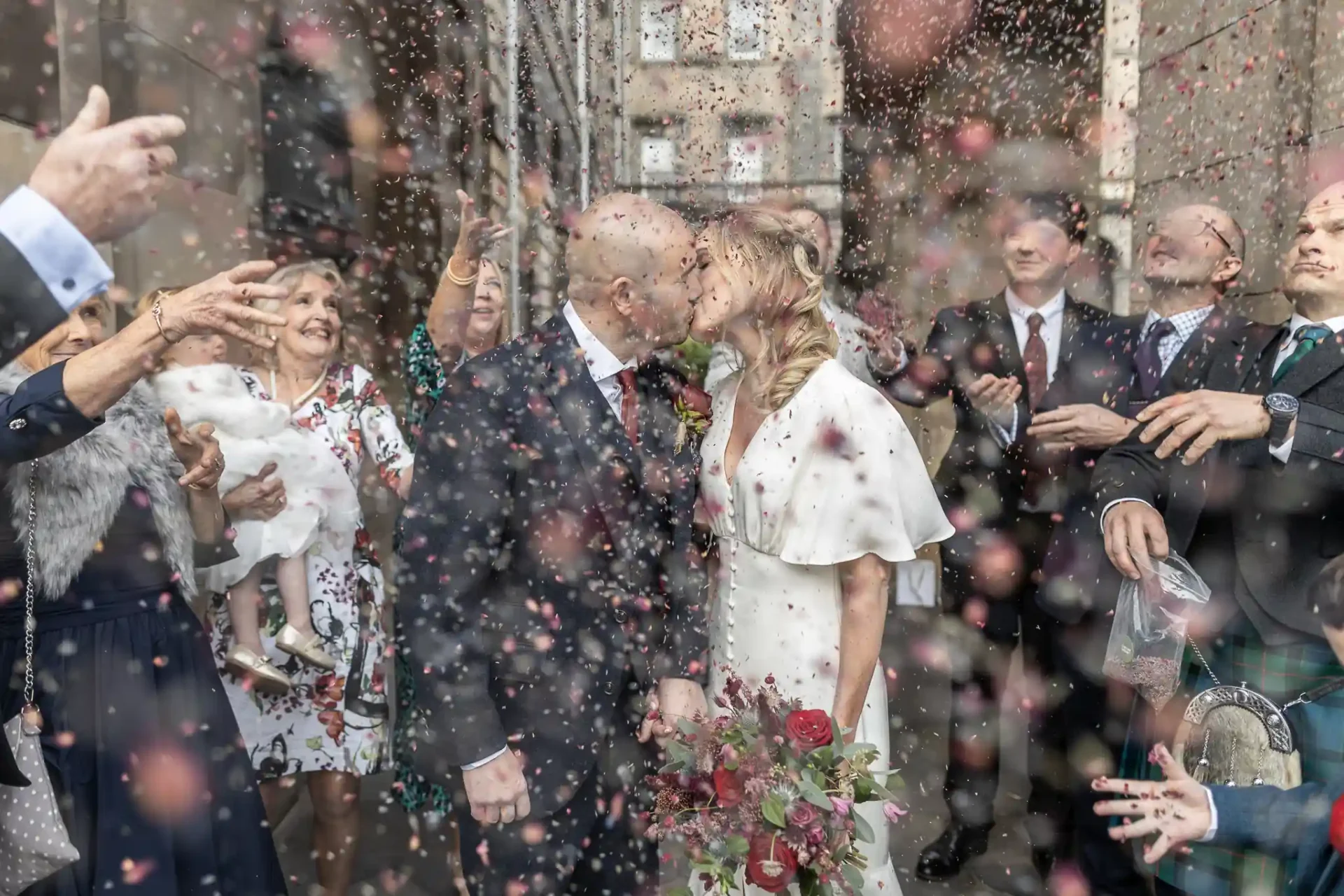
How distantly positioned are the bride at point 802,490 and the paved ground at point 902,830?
116cm

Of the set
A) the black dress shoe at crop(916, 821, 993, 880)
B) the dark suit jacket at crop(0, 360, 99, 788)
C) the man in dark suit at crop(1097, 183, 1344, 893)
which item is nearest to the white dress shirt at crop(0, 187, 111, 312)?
the dark suit jacket at crop(0, 360, 99, 788)

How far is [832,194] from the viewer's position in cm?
419

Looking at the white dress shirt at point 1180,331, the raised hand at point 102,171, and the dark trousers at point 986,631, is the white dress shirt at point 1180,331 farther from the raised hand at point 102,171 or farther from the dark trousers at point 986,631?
the raised hand at point 102,171

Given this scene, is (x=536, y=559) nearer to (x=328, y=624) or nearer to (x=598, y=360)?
(x=598, y=360)

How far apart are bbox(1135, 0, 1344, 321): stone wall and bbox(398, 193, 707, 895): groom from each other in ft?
6.36

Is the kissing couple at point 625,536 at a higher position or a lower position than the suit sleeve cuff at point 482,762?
higher

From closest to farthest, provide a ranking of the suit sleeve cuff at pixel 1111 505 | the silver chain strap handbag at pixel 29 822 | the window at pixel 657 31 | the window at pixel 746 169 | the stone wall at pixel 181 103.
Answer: the silver chain strap handbag at pixel 29 822 < the suit sleeve cuff at pixel 1111 505 < the stone wall at pixel 181 103 < the window at pixel 657 31 < the window at pixel 746 169

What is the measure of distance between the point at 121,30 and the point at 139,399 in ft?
4.69

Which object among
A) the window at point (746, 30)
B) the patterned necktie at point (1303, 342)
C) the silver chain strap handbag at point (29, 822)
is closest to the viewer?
the silver chain strap handbag at point (29, 822)

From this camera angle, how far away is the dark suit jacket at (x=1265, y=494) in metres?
1.80

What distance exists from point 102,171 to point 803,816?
1190 millimetres

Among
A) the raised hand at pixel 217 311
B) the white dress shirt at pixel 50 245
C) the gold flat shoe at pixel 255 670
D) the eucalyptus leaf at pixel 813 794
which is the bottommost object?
the gold flat shoe at pixel 255 670

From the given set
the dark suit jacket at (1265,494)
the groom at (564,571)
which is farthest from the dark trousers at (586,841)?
the dark suit jacket at (1265,494)

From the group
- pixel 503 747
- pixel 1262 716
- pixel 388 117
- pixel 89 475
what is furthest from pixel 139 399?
pixel 388 117
